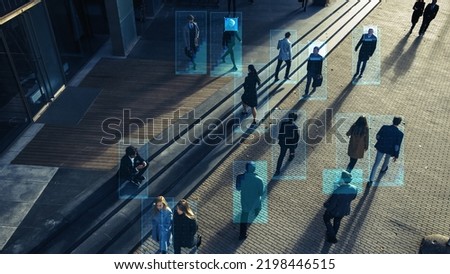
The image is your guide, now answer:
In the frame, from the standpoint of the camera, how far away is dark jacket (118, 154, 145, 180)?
842 cm

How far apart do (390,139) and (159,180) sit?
16.5ft

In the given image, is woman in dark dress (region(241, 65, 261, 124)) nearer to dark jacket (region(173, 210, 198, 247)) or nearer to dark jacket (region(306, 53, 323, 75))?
dark jacket (region(306, 53, 323, 75))

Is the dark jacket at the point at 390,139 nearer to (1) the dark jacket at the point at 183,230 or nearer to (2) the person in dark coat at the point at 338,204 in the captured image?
(2) the person in dark coat at the point at 338,204

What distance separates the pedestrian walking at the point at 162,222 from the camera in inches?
255

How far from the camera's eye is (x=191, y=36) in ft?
40.9

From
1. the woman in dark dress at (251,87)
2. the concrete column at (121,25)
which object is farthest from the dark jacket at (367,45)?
the concrete column at (121,25)

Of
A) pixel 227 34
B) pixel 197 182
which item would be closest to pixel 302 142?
pixel 197 182

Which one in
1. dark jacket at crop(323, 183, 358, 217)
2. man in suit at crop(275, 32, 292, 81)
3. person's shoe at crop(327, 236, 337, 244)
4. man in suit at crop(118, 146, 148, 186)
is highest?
man in suit at crop(275, 32, 292, 81)

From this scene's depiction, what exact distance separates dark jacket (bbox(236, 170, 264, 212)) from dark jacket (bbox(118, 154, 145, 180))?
8.50ft

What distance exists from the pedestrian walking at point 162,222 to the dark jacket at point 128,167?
2001 mm

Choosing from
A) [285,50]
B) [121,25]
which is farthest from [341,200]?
[121,25]

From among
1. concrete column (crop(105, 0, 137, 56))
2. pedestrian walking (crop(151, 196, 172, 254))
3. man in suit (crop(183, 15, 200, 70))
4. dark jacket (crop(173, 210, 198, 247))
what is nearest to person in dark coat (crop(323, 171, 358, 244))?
dark jacket (crop(173, 210, 198, 247))

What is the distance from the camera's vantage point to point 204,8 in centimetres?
1786

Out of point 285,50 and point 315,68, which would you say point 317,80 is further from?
point 285,50
